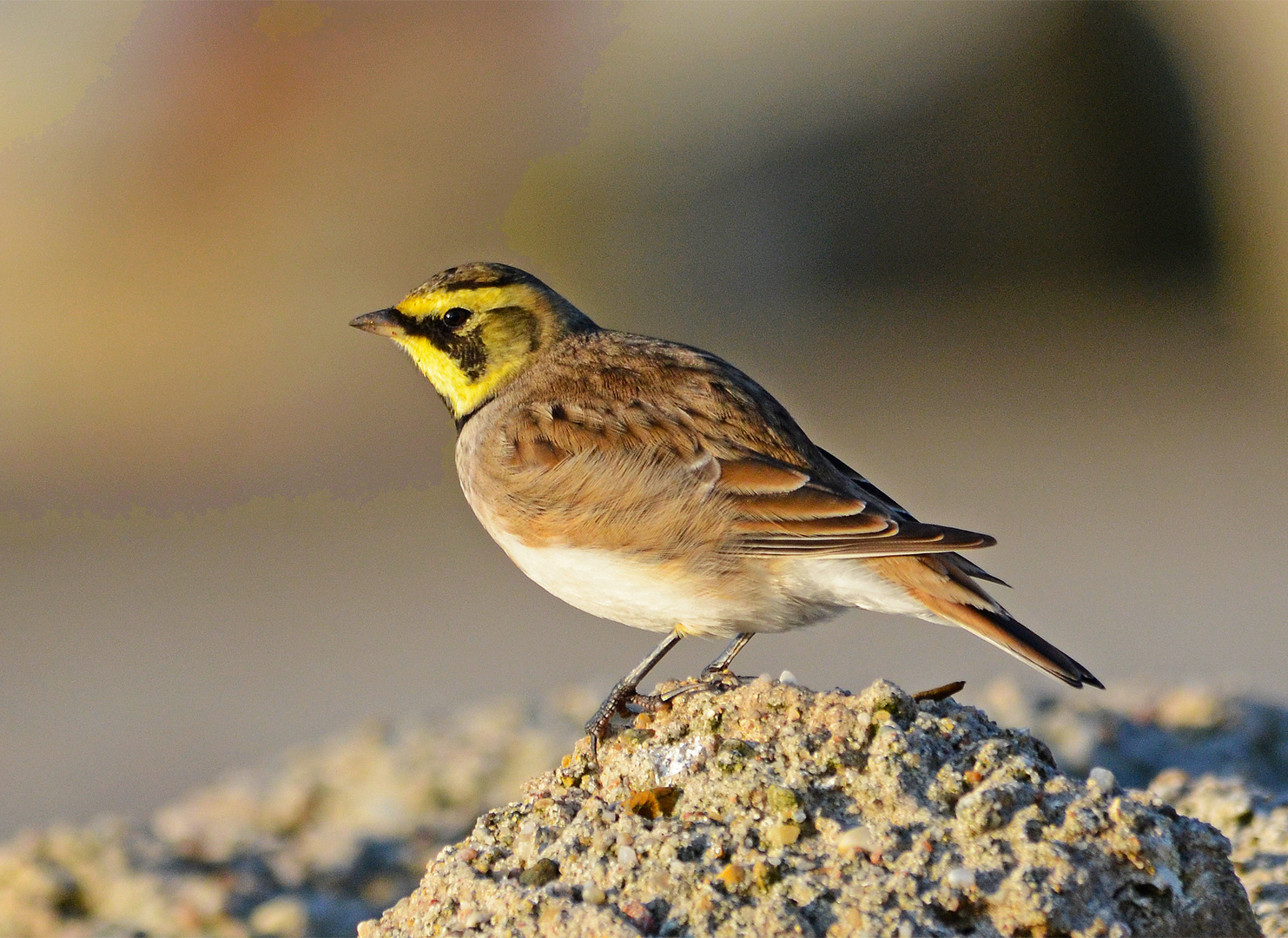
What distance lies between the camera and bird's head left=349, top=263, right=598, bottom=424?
18.7 feet

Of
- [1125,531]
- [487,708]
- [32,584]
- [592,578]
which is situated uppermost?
[1125,531]

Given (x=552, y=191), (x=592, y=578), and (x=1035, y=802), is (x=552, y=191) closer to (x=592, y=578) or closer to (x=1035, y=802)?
(x=592, y=578)

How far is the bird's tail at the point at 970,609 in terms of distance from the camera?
4.14 meters

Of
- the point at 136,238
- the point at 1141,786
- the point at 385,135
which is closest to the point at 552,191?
the point at 385,135

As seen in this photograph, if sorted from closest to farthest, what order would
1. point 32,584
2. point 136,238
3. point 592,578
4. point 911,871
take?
point 911,871 → point 592,578 → point 32,584 → point 136,238

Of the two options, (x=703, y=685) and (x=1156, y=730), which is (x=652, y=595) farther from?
(x=1156, y=730)

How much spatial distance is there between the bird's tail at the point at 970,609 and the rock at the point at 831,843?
22 centimetres

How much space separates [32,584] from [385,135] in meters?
7.70

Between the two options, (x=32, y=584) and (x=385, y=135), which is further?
(x=385, y=135)

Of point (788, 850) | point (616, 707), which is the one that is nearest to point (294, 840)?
point (616, 707)

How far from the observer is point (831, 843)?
12.0 feet

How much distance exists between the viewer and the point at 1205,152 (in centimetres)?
1981

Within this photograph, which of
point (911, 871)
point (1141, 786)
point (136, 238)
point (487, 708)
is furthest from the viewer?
point (136, 238)

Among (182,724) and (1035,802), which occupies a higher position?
(182,724)
